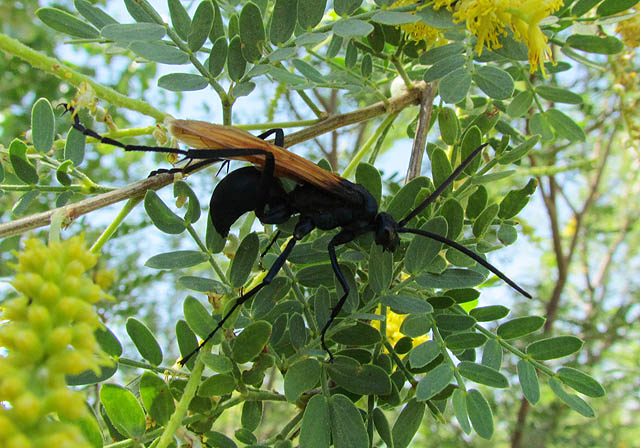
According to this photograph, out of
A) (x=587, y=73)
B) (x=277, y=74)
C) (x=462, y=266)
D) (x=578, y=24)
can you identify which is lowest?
(x=462, y=266)

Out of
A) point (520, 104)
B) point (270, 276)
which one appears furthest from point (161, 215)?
point (520, 104)

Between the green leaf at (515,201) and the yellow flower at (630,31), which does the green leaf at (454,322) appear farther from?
the yellow flower at (630,31)

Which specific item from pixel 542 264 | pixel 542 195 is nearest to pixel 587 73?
pixel 542 195

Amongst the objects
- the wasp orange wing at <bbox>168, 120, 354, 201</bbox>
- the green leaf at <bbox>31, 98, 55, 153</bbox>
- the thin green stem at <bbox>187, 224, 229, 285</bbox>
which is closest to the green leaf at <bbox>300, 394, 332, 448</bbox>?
the thin green stem at <bbox>187, 224, 229, 285</bbox>

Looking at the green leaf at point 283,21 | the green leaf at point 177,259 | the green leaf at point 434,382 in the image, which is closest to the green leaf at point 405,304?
the green leaf at point 434,382

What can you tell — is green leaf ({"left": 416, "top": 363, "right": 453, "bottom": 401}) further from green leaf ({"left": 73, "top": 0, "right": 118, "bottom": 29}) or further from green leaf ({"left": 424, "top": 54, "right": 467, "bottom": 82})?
green leaf ({"left": 73, "top": 0, "right": 118, "bottom": 29})

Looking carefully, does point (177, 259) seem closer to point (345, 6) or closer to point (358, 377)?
point (358, 377)

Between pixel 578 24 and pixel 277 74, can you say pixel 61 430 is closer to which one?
pixel 277 74
